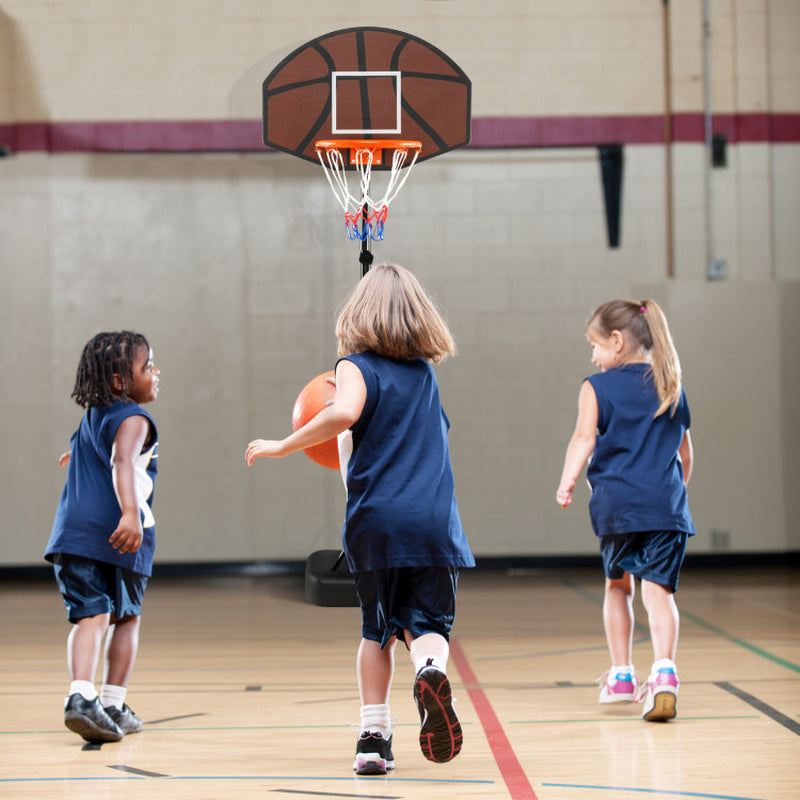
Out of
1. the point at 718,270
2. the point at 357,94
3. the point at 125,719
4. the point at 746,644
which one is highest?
the point at 357,94

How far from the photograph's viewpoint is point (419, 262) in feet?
26.3

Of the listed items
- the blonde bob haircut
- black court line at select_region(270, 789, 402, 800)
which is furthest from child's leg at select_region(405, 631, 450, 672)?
the blonde bob haircut

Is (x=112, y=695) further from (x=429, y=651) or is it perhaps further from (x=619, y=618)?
(x=619, y=618)

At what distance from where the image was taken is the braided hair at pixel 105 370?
10.7ft

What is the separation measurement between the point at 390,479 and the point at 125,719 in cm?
126

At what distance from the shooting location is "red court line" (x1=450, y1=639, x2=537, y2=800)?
262 cm

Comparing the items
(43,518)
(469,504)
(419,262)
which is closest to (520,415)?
(469,504)

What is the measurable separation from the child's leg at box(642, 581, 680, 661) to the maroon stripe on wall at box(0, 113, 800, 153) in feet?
17.0

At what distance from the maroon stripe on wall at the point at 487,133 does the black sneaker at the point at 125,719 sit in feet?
17.6

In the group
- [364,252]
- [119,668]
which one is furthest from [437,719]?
[364,252]

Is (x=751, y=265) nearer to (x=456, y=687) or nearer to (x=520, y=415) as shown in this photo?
(x=520, y=415)

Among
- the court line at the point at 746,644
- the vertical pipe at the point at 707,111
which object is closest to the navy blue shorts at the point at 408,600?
the court line at the point at 746,644

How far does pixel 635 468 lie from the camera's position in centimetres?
349

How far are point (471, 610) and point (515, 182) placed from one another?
3.28 m
